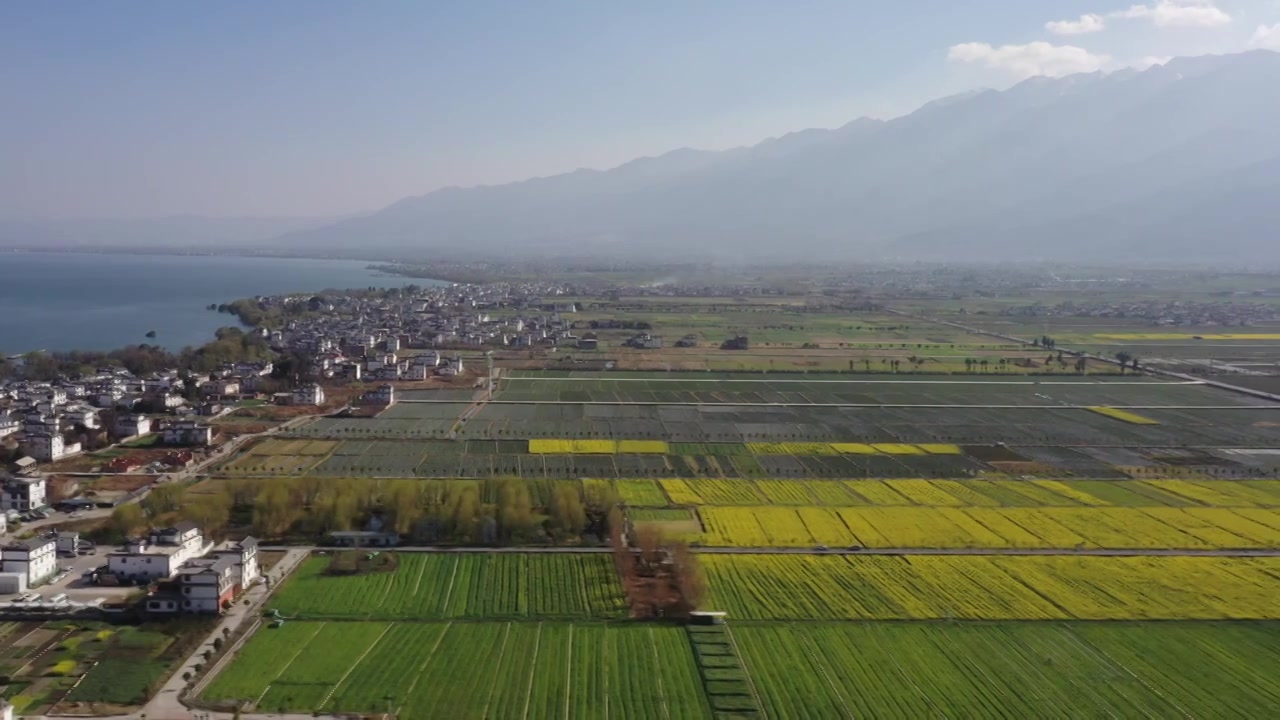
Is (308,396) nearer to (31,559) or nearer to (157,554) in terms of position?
(157,554)

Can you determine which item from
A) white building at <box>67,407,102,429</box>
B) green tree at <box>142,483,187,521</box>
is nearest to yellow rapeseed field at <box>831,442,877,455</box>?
green tree at <box>142,483,187,521</box>

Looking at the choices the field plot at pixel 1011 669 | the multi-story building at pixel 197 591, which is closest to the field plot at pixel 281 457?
the multi-story building at pixel 197 591

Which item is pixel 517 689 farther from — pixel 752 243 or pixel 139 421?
pixel 752 243

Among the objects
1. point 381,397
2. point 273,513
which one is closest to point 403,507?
point 273,513

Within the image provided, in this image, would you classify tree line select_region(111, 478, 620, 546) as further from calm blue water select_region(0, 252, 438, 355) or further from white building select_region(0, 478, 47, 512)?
calm blue water select_region(0, 252, 438, 355)

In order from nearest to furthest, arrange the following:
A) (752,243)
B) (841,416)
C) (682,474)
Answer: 1. (682,474)
2. (841,416)
3. (752,243)

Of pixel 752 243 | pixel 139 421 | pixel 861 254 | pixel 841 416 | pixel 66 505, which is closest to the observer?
pixel 66 505

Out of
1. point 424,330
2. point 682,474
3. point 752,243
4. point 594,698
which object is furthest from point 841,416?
point 752,243
